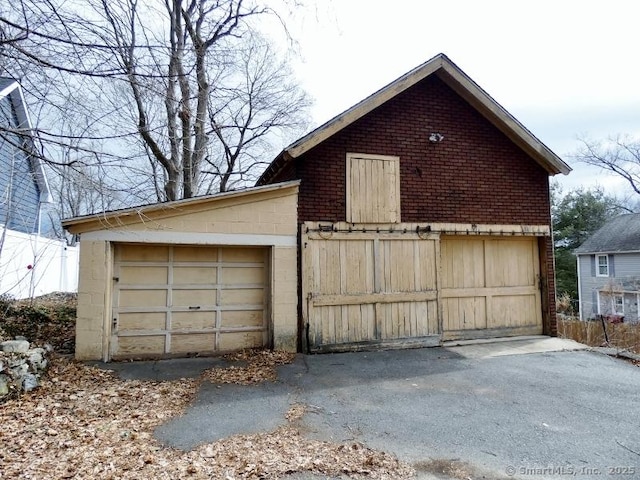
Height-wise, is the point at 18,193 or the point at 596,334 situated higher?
the point at 18,193

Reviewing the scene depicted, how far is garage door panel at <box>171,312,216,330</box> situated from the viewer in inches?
275

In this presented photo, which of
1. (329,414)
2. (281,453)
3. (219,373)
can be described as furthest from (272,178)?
(281,453)

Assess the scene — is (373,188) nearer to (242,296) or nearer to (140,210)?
(242,296)

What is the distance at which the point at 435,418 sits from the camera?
4473mm

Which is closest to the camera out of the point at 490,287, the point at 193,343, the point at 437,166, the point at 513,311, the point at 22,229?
the point at 193,343

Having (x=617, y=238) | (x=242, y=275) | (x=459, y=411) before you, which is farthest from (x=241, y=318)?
(x=617, y=238)

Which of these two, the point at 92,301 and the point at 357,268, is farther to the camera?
the point at 357,268

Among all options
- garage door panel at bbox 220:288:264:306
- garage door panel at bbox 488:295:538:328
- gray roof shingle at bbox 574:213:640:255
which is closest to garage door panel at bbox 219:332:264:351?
garage door panel at bbox 220:288:264:306

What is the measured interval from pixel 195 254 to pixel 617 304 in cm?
2449

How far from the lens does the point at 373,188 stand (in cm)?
776

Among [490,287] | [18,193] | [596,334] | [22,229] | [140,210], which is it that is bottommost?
[596,334]

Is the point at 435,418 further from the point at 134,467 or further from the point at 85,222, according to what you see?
the point at 85,222

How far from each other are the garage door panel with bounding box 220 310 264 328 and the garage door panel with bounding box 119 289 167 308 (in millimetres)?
1097

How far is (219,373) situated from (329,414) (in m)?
2.22
